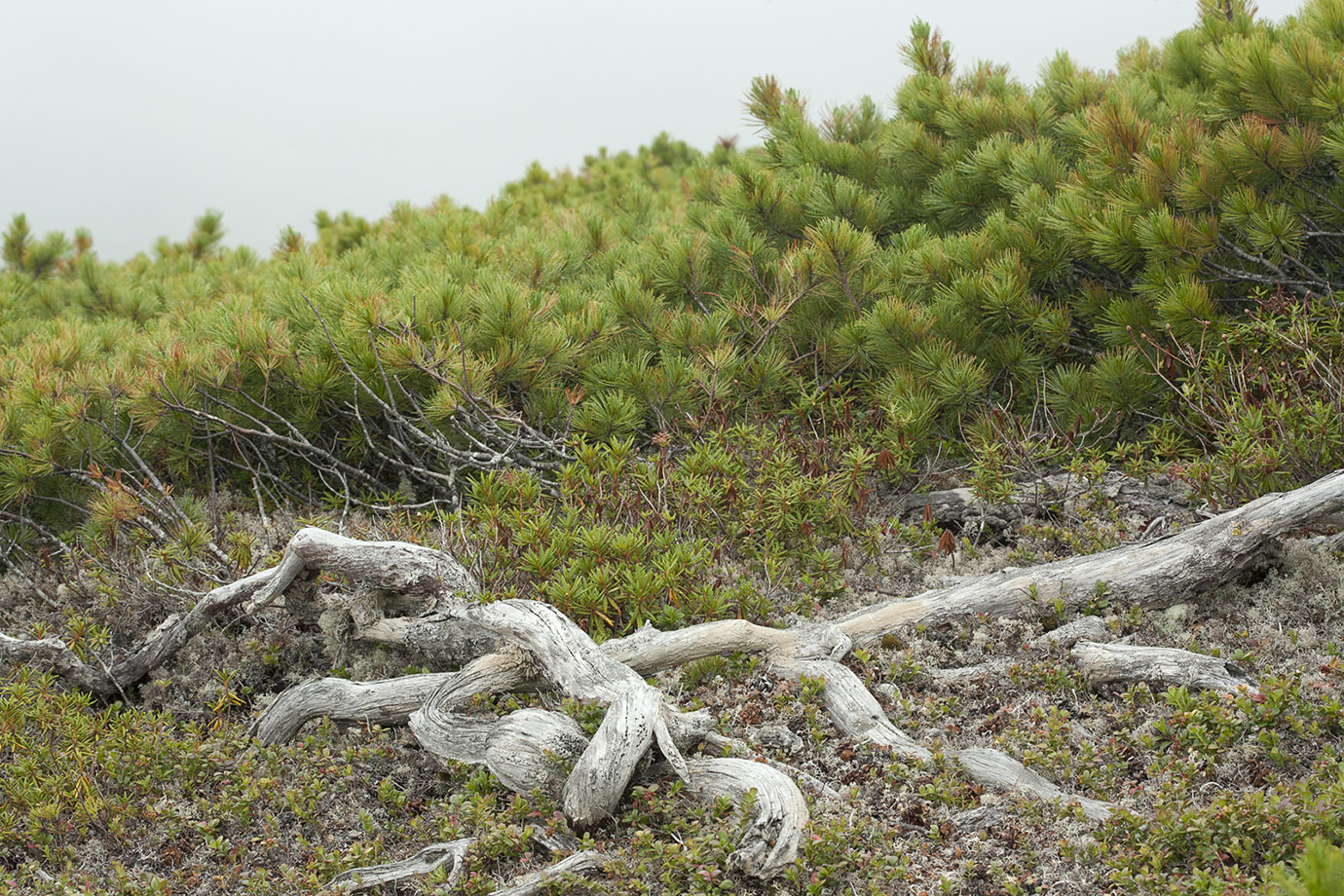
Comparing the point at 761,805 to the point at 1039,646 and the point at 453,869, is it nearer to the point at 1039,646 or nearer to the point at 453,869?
the point at 453,869

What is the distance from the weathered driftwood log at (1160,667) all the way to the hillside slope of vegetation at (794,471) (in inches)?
4.0

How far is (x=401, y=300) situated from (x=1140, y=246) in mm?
4287

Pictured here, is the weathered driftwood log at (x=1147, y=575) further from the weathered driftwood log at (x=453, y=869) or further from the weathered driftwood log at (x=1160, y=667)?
the weathered driftwood log at (x=453, y=869)

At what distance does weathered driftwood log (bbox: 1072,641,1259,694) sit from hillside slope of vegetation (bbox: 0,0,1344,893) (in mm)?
100

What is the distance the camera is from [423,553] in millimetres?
4582

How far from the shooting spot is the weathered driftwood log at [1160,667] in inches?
152

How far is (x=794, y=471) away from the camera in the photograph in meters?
5.48

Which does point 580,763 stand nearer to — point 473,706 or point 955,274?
point 473,706

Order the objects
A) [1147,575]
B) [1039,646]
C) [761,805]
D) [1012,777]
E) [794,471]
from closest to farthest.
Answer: [761,805]
[1012,777]
[1039,646]
[1147,575]
[794,471]

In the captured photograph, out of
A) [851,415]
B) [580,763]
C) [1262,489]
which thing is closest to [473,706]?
[580,763]

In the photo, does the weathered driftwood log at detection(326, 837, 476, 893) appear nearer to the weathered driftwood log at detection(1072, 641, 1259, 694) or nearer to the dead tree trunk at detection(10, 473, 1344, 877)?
the dead tree trunk at detection(10, 473, 1344, 877)

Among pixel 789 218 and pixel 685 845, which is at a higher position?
pixel 789 218

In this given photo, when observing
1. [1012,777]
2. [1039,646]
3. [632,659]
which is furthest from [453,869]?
[1039,646]

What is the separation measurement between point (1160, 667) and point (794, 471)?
207 centimetres
